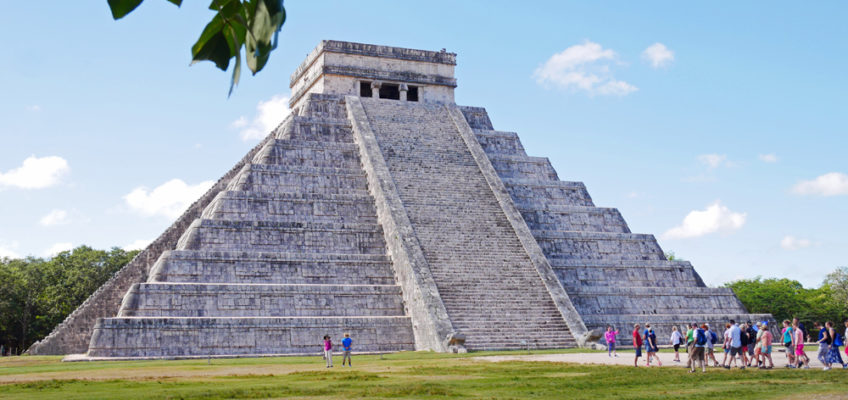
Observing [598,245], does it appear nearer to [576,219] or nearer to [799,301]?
[576,219]

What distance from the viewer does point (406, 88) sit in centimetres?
3353

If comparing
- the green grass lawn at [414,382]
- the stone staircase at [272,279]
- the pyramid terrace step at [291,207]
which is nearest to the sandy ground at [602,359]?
the green grass lawn at [414,382]

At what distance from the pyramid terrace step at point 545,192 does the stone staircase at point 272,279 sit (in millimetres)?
5505

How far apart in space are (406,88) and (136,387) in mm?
23652

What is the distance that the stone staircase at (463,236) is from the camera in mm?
20891

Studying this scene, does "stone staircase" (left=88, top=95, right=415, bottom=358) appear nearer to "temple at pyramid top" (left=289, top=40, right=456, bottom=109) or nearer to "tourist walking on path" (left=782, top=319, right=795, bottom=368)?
"temple at pyramid top" (left=289, top=40, right=456, bottom=109)

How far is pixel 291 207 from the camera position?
970 inches

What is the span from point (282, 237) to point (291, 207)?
1626 millimetres

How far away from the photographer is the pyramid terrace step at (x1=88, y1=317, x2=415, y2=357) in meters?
19.1

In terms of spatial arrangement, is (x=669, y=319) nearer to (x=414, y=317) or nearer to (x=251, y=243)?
(x=414, y=317)

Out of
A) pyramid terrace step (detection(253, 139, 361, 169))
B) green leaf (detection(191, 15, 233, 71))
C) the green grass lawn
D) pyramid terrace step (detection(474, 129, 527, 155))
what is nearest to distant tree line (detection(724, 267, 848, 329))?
pyramid terrace step (detection(474, 129, 527, 155))

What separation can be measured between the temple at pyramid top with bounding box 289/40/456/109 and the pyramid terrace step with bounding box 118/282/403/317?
13.0m

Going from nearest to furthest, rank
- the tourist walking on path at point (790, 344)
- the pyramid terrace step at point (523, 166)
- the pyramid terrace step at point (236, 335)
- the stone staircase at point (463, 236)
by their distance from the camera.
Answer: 1. the tourist walking on path at point (790, 344)
2. the pyramid terrace step at point (236, 335)
3. the stone staircase at point (463, 236)
4. the pyramid terrace step at point (523, 166)

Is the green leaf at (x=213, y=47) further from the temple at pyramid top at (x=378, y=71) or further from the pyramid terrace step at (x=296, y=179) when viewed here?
the temple at pyramid top at (x=378, y=71)
